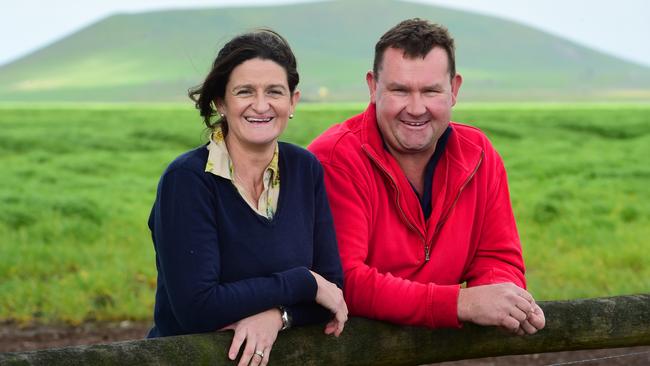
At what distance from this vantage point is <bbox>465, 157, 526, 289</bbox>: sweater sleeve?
11.5 ft

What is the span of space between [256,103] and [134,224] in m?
9.24

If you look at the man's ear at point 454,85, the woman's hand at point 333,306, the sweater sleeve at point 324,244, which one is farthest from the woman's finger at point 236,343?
the man's ear at point 454,85

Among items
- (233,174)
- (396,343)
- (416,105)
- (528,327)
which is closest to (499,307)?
(528,327)

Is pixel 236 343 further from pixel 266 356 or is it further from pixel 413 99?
pixel 413 99

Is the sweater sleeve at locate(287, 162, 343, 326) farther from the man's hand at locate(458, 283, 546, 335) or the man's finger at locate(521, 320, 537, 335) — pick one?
the man's finger at locate(521, 320, 537, 335)

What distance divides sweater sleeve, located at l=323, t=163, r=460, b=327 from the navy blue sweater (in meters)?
0.25

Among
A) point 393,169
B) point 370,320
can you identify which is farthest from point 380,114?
point 370,320

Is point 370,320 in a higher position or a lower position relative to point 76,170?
higher

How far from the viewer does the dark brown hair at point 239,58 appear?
2.87m

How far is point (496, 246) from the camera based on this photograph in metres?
3.51

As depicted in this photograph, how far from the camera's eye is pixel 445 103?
11.2ft

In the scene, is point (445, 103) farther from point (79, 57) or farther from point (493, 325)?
point (79, 57)

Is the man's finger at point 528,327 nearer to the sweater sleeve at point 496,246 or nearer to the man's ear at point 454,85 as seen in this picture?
the sweater sleeve at point 496,246

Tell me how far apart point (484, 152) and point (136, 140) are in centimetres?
2165
